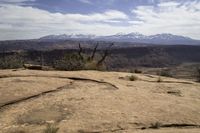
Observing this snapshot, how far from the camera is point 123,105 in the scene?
7344 mm

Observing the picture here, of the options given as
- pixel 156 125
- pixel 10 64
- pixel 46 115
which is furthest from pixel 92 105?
pixel 10 64

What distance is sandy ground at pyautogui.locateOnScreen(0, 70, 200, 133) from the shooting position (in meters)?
6.07

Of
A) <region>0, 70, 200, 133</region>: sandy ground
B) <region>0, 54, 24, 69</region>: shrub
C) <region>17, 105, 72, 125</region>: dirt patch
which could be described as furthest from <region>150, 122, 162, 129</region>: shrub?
<region>0, 54, 24, 69</region>: shrub

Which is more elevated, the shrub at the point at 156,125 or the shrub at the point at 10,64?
the shrub at the point at 156,125

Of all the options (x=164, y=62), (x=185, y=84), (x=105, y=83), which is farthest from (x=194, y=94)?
(x=164, y=62)

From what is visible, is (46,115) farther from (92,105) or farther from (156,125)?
(156,125)

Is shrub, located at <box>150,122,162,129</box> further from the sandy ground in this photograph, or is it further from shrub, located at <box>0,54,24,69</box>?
shrub, located at <box>0,54,24,69</box>

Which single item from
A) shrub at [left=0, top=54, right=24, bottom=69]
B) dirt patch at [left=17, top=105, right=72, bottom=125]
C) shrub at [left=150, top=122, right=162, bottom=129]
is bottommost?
shrub at [left=0, top=54, right=24, bottom=69]

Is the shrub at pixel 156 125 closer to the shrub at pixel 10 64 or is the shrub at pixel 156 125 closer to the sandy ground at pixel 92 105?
the sandy ground at pixel 92 105

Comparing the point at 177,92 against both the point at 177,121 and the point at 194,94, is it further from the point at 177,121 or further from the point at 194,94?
the point at 177,121

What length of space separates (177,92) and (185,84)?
1.84 meters

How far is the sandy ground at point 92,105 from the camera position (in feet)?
19.9

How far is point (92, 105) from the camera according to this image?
7.20m

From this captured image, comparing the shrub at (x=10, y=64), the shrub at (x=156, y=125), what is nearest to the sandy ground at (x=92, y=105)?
the shrub at (x=156, y=125)
